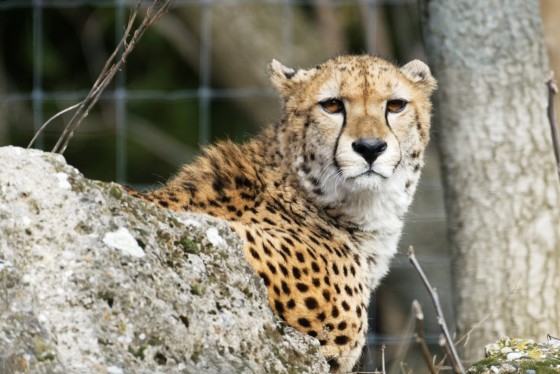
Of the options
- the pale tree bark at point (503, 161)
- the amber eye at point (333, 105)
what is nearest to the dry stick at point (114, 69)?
the amber eye at point (333, 105)

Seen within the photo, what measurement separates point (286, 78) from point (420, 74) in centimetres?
47

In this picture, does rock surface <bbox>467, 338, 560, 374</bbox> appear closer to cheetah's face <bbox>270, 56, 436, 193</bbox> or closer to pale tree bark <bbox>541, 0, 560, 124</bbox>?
cheetah's face <bbox>270, 56, 436, 193</bbox>

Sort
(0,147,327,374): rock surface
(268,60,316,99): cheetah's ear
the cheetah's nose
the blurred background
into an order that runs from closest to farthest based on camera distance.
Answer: (0,147,327,374): rock surface, the cheetah's nose, (268,60,316,99): cheetah's ear, the blurred background

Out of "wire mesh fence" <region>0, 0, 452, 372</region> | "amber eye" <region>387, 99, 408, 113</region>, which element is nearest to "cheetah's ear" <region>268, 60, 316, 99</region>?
"amber eye" <region>387, 99, 408, 113</region>

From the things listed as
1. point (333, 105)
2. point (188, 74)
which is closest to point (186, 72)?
point (188, 74)

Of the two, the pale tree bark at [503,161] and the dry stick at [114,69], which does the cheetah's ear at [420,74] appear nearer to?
the pale tree bark at [503,161]

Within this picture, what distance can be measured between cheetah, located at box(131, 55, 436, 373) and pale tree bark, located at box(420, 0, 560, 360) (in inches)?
35.0

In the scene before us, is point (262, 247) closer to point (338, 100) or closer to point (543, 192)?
point (338, 100)

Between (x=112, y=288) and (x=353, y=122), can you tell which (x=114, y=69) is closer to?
(x=353, y=122)

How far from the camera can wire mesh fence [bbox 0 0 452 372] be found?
8.51 m

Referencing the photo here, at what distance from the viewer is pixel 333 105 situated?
12.9ft

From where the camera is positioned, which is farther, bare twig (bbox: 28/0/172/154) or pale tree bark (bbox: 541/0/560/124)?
pale tree bark (bbox: 541/0/560/124)

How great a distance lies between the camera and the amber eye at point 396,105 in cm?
393

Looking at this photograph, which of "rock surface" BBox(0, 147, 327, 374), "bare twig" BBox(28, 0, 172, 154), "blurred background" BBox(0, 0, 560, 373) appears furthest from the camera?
"blurred background" BBox(0, 0, 560, 373)
